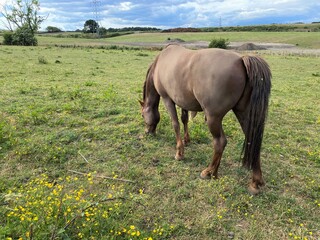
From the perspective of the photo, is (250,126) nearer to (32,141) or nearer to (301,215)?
(301,215)

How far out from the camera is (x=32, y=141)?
5.57 m

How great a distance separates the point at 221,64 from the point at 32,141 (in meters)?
4.03

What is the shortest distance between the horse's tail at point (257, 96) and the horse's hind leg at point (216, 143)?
0.46 m

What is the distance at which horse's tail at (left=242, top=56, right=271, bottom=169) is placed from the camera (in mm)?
3730

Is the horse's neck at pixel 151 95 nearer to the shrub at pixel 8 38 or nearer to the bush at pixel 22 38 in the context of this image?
the bush at pixel 22 38

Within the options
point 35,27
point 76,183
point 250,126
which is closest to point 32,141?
point 76,183

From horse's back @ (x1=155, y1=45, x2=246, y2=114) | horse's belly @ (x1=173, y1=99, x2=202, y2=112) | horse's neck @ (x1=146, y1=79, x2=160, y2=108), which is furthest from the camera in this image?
horse's neck @ (x1=146, y1=79, x2=160, y2=108)

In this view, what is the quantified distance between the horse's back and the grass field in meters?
1.29

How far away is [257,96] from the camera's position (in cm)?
376

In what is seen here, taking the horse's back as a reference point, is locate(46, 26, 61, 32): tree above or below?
above

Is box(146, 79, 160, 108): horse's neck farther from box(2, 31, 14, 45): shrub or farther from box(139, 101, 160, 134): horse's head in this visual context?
box(2, 31, 14, 45): shrub

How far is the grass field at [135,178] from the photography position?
3.35 meters

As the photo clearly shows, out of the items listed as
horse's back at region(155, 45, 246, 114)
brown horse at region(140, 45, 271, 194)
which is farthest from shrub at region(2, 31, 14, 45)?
brown horse at region(140, 45, 271, 194)

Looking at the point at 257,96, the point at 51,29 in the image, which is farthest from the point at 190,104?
the point at 51,29
